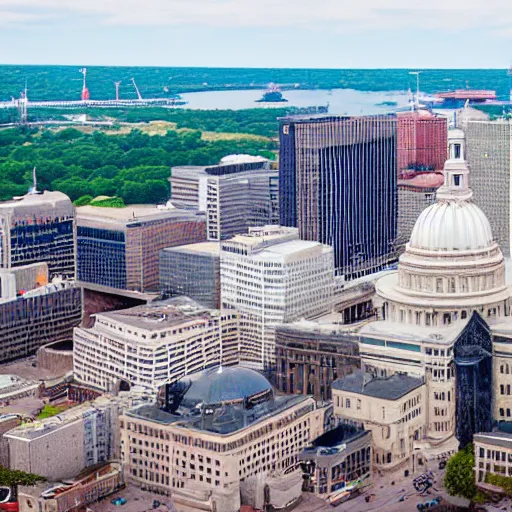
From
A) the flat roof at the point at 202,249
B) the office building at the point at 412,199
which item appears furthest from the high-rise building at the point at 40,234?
the office building at the point at 412,199

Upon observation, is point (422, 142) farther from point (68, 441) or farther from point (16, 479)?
point (16, 479)

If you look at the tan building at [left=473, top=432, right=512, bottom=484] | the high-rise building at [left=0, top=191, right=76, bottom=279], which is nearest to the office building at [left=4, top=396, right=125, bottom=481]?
the tan building at [left=473, top=432, right=512, bottom=484]

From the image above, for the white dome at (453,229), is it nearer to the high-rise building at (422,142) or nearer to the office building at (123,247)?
the office building at (123,247)

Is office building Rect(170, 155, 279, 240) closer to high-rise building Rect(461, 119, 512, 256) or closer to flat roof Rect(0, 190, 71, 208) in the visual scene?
flat roof Rect(0, 190, 71, 208)

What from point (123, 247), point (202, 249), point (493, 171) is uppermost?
point (493, 171)

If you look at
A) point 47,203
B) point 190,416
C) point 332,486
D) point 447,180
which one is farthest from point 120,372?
point 47,203

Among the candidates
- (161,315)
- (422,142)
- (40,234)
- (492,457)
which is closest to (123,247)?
(40,234)
